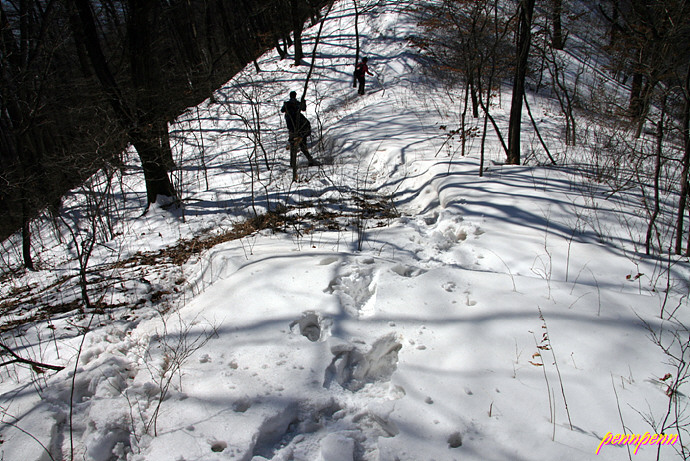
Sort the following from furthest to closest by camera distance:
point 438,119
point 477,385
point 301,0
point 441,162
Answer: point 301,0
point 438,119
point 441,162
point 477,385

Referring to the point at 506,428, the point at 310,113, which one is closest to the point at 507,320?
the point at 506,428

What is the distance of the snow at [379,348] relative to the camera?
174 cm

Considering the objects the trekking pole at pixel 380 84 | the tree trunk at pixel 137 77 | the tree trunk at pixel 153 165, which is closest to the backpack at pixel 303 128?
the tree trunk at pixel 137 77

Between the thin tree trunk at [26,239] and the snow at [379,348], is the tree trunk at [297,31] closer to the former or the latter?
the thin tree trunk at [26,239]

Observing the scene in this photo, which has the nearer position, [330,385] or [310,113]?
[330,385]

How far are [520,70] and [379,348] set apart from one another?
6347 millimetres

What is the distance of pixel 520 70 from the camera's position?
6504 millimetres

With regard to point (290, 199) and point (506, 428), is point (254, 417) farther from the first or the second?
point (290, 199)

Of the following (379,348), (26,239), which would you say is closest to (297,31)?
(26,239)

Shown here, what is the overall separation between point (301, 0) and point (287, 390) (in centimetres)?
2317

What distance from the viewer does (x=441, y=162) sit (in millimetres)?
6738

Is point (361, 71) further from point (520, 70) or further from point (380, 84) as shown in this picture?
point (520, 70)

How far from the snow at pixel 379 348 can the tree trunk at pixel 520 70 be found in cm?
250

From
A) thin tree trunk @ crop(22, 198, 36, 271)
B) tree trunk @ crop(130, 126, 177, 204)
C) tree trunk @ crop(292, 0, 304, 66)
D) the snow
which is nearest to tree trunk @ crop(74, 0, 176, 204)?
tree trunk @ crop(130, 126, 177, 204)
